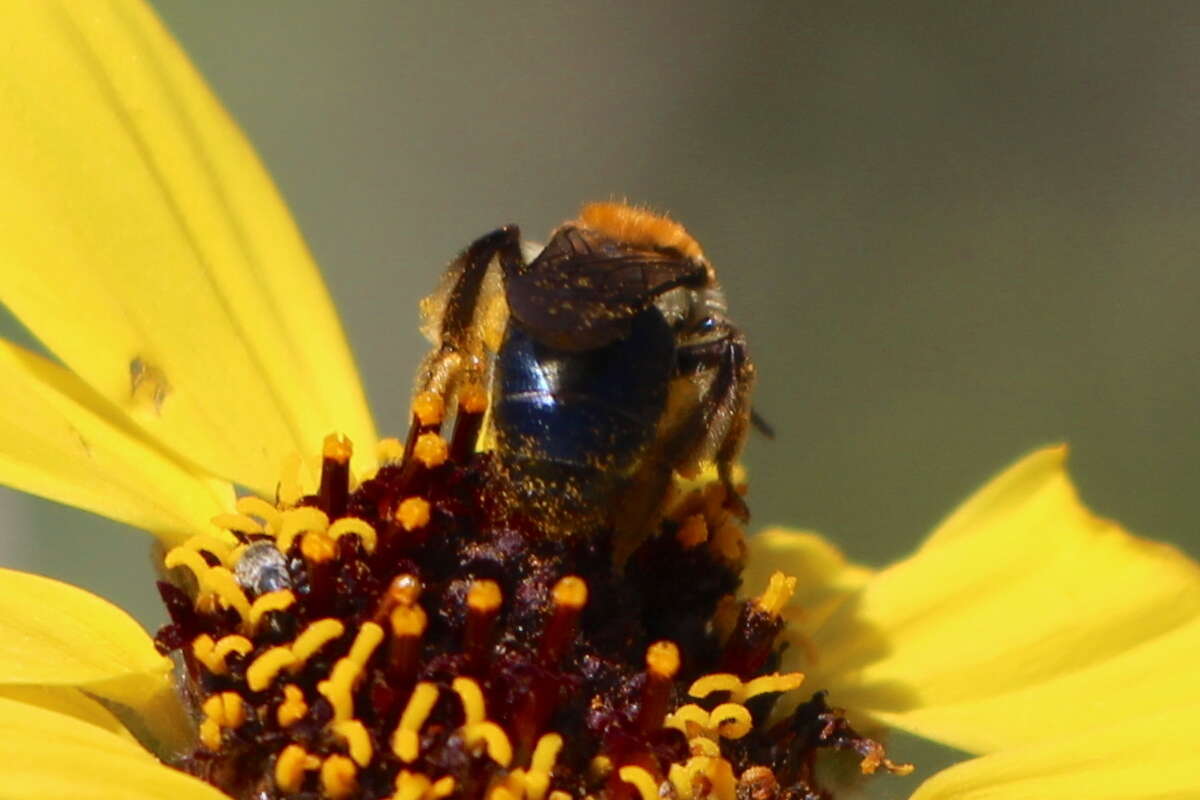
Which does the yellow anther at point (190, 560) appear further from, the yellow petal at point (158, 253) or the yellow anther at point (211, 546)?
the yellow petal at point (158, 253)

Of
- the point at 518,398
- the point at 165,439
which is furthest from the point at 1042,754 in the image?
the point at 165,439

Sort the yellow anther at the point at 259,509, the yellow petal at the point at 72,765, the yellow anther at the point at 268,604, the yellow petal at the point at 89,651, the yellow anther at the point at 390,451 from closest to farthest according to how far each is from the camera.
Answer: the yellow petal at the point at 72,765
the yellow petal at the point at 89,651
the yellow anther at the point at 268,604
the yellow anther at the point at 259,509
the yellow anther at the point at 390,451

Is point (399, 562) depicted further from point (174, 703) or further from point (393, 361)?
point (393, 361)

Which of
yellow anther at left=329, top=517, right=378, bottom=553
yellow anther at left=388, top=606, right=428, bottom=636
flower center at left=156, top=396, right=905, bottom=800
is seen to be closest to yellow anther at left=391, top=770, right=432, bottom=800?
flower center at left=156, top=396, right=905, bottom=800

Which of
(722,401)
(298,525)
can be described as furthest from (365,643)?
(722,401)

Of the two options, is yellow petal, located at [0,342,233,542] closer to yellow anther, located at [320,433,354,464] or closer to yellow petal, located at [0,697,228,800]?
yellow anther, located at [320,433,354,464]

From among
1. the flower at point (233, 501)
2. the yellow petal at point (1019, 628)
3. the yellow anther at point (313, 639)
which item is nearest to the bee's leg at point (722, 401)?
the flower at point (233, 501)
